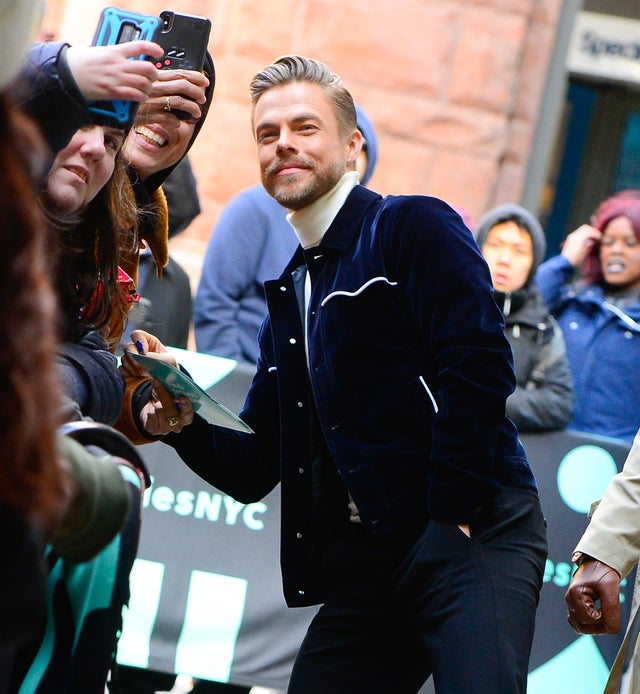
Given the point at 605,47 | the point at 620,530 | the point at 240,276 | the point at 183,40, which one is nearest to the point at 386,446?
the point at 620,530

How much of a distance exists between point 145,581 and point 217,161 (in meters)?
2.98

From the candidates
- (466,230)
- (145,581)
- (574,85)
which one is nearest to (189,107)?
(466,230)

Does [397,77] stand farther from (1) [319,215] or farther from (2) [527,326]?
(1) [319,215]

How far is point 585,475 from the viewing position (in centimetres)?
549

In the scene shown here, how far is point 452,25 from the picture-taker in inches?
298

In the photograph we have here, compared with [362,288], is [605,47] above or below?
above

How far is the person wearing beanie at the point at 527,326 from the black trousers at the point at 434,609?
201 centimetres

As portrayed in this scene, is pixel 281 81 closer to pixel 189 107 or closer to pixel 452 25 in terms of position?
pixel 189 107

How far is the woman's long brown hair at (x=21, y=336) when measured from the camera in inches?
70.0

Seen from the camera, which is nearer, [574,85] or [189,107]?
[189,107]

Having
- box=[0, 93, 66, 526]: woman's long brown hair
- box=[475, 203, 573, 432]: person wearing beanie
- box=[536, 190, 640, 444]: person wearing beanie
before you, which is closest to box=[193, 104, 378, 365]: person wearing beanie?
box=[475, 203, 573, 432]: person wearing beanie

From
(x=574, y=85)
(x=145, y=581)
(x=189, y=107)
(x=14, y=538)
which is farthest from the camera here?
(x=574, y=85)

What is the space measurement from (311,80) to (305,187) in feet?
1.34

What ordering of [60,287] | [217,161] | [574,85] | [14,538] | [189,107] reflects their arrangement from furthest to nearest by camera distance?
[574,85]
[217,161]
[189,107]
[60,287]
[14,538]
